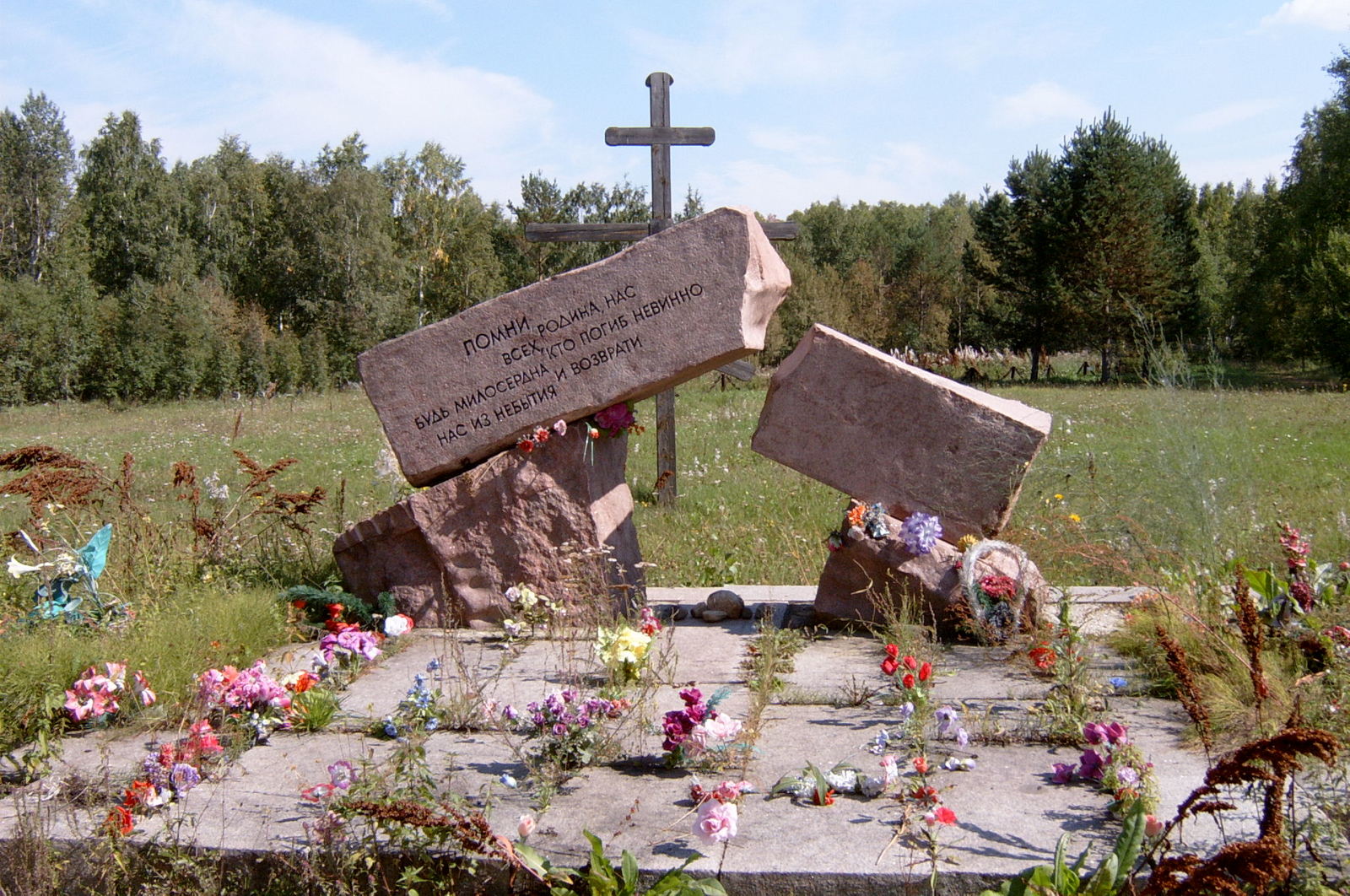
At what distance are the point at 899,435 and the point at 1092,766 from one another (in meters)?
2.11

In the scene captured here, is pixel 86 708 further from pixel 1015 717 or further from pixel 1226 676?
A: pixel 1226 676

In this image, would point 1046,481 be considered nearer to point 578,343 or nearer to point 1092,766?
point 578,343

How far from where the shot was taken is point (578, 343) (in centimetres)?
→ 498

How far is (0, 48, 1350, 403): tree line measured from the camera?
88.5 feet

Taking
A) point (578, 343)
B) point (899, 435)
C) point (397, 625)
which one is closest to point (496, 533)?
point (397, 625)

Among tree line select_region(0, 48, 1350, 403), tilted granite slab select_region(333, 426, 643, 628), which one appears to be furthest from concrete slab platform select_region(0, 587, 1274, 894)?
tree line select_region(0, 48, 1350, 403)

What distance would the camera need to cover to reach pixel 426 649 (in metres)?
4.73

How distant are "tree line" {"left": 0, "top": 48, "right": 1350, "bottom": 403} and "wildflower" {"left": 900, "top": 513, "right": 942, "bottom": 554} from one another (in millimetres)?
19097

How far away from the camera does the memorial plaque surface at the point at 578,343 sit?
484 centimetres

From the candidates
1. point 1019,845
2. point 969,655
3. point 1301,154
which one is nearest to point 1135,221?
point 1301,154

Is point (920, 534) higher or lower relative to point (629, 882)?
higher

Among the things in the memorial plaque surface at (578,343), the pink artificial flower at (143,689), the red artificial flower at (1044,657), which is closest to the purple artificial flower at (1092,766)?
the red artificial flower at (1044,657)

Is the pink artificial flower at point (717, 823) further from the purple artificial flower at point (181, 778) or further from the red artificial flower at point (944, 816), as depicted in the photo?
the purple artificial flower at point (181, 778)

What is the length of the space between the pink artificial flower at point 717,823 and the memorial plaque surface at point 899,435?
8.26 feet
